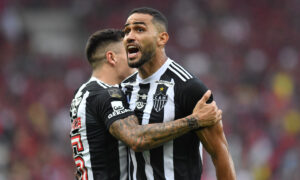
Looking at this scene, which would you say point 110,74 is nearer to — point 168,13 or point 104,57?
A: point 104,57

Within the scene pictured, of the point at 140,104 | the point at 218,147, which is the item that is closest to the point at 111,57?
the point at 140,104

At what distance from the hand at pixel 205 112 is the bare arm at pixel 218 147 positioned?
100 mm

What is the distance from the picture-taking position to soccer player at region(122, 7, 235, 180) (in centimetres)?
443

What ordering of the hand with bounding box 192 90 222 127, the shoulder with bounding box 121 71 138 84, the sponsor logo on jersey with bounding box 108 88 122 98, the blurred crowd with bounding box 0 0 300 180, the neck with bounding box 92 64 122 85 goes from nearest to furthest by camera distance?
the hand with bounding box 192 90 222 127, the sponsor logo on jersey with bounding box 108 88 122 98, the shoulder with bounding box 121 71 138 84, the neck with bounding box 92 64 122 85, the blurred crowd with bounding box 0 0 300 180

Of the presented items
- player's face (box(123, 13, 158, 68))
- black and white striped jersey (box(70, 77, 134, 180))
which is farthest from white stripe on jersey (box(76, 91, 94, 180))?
player's face (box(123, 13, 158, 68))

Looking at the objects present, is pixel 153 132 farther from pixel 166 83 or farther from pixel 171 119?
pixel 166 83

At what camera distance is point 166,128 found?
430 centimetres

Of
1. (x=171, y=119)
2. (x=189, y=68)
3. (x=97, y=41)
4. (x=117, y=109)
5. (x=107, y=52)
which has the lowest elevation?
(x=171, y=119)

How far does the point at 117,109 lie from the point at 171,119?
1.49 feet

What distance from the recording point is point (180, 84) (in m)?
4.45

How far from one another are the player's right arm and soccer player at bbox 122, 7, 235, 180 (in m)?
0.10

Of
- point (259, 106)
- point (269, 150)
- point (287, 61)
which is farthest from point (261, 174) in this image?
point (287, 61)

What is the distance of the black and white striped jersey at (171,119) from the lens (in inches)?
174

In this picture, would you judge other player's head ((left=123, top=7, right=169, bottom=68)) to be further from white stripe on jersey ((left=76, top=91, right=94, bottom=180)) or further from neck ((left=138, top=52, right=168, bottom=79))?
white stripe on jersey ((left=76, top=91, right=94, bottom=180))
